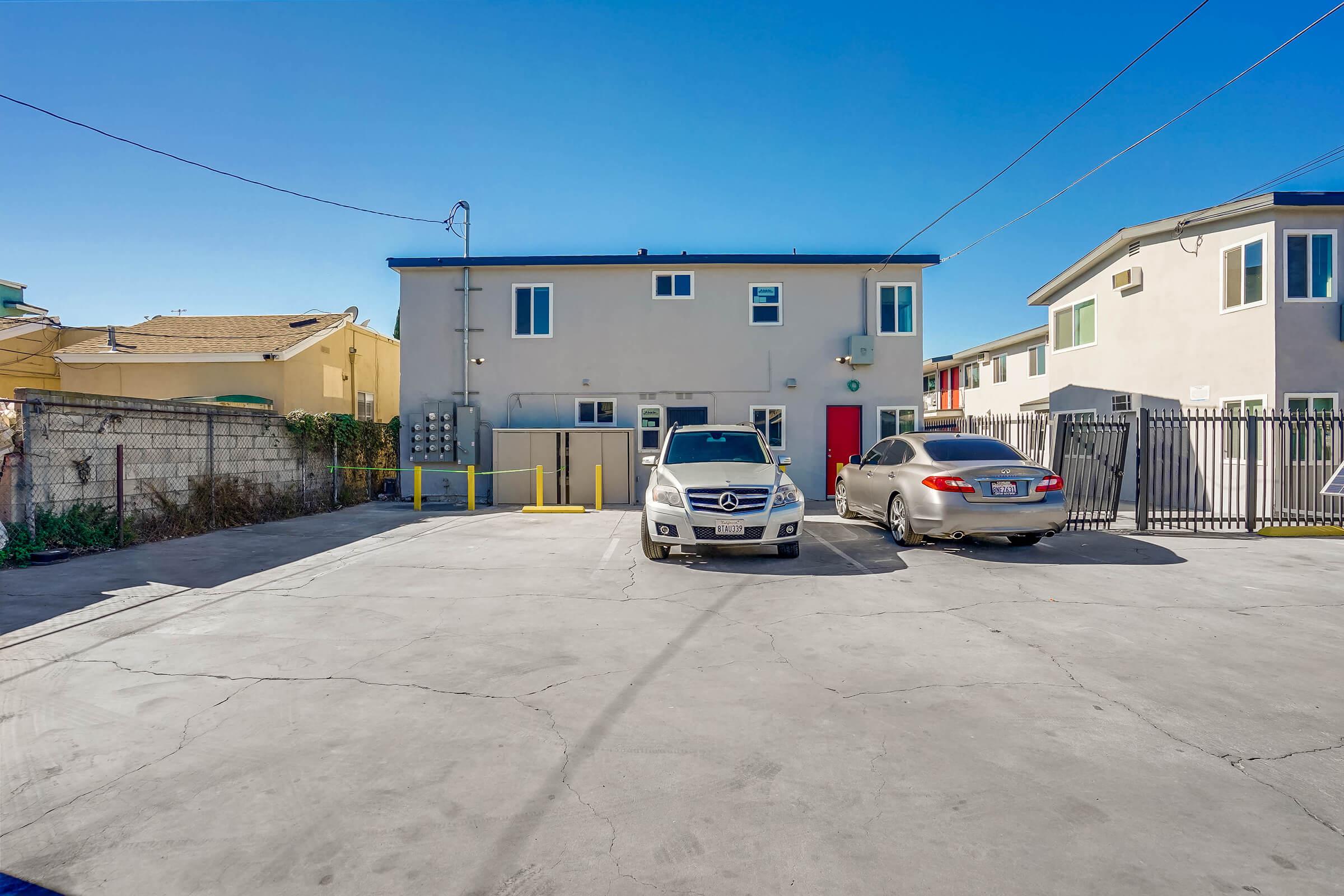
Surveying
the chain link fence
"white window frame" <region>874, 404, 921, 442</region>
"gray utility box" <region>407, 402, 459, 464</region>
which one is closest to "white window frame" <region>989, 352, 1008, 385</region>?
"white window frame" <region>874, 404, 921, 442</region>

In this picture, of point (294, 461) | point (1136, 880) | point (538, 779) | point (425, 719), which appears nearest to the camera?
point (1136, 880)

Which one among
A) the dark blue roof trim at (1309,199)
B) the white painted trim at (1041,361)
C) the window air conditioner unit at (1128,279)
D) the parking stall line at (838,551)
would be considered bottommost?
the parking stall line at (838,551)

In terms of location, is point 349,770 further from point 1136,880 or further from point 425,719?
point 1136,880

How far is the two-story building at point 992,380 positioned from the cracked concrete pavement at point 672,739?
63.3 ft

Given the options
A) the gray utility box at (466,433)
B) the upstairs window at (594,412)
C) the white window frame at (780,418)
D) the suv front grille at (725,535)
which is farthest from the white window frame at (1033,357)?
the suv front grille at (725,535)

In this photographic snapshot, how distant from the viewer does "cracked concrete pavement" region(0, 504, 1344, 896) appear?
2.52 meters

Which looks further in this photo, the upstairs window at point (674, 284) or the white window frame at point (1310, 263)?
the upstairs window at point (674, 284)

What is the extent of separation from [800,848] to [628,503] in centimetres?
1373

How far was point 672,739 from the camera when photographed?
11.6ft

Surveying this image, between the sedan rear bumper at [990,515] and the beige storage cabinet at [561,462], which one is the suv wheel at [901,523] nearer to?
the sedan rear bumper at [990,515]

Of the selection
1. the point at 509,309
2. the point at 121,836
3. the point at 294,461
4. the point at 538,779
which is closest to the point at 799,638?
the point at 538,779

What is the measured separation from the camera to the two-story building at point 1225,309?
44.8ft

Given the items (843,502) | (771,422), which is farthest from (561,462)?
(843,502)

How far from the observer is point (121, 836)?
8.77 feet
